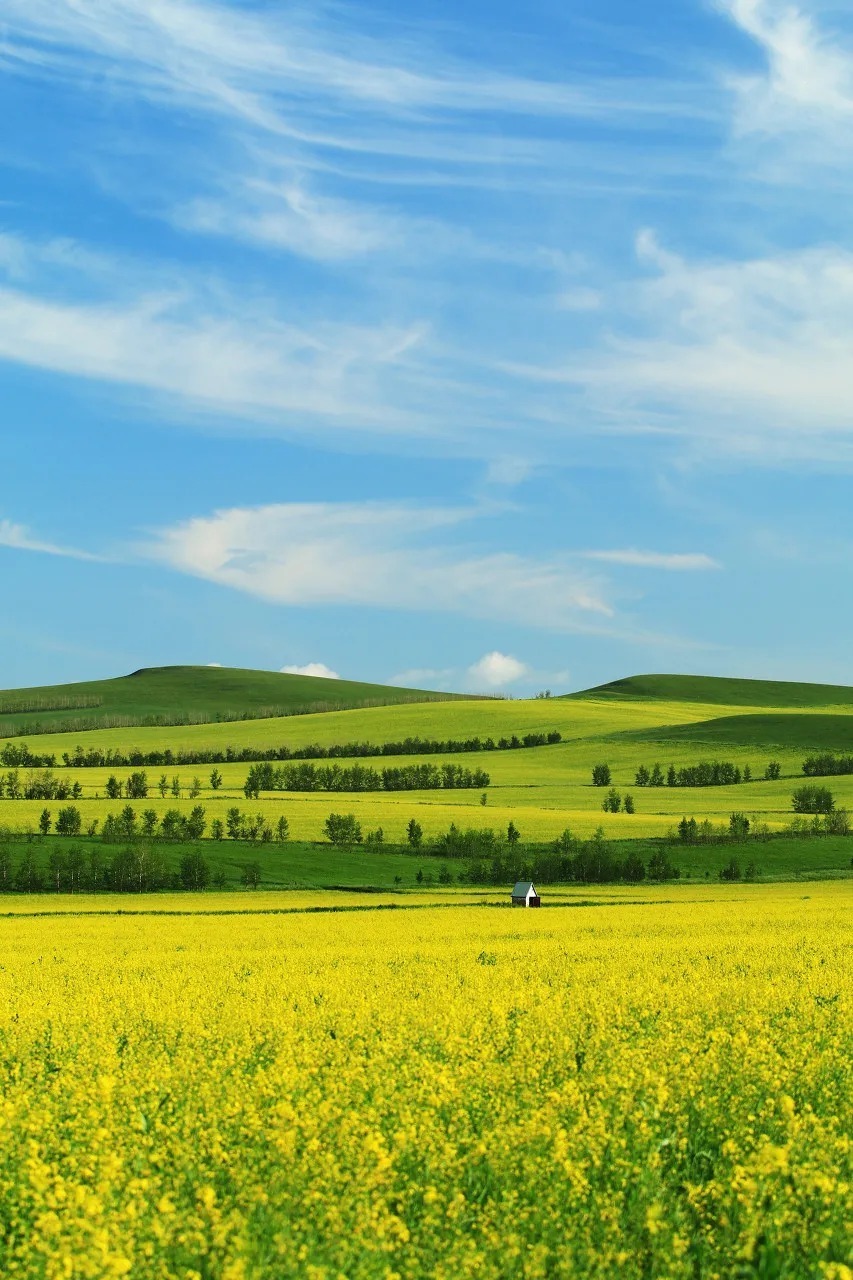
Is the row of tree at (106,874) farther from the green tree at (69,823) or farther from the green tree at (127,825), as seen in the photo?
the green tree at (69,823)

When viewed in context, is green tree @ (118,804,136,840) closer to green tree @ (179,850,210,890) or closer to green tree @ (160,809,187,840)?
green tree @ (160,809,187,840)

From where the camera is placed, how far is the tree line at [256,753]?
128625 mm

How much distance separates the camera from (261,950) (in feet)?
82.5

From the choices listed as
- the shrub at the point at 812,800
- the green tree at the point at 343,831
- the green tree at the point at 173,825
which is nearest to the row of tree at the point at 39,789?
the green tree at the point at 173,825

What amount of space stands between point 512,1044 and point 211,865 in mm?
53854

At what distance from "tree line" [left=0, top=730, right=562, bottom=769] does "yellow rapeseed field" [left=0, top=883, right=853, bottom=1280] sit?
11455 cm

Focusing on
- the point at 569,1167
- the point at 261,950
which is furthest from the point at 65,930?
the point at 569,1167

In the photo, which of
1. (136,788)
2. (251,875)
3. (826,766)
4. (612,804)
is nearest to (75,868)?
(251,875)

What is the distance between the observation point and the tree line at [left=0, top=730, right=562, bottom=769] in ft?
422

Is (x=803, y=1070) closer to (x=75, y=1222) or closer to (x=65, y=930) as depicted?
(x=75, y=1222)

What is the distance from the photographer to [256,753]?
135 meters

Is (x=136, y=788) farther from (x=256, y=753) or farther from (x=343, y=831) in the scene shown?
(x=256, y=753)

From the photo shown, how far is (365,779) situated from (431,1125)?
102345mm

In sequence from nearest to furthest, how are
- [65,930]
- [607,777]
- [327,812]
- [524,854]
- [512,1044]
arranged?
1. [512,1044]
2. [65,930]
3. [524,854]
4. [327,812]
5. [607,777]
